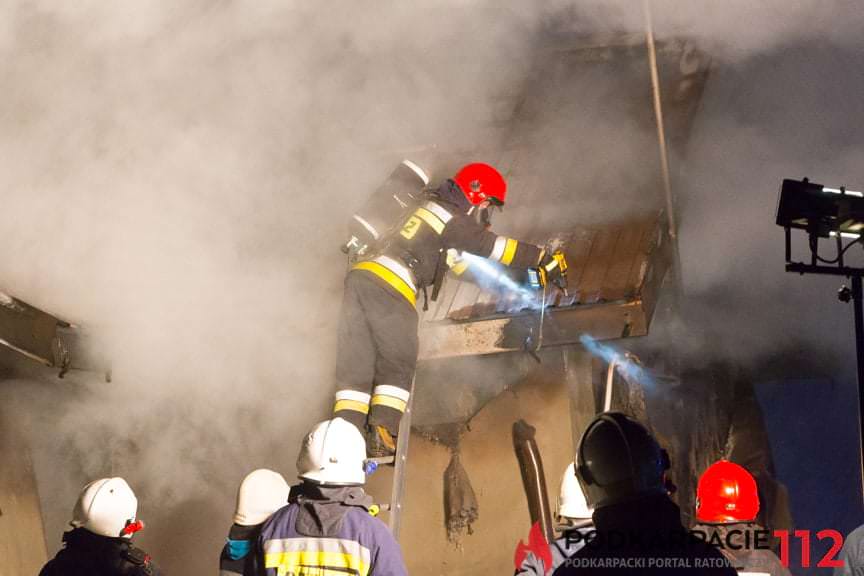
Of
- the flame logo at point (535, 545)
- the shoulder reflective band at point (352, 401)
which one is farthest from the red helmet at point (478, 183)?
the flame logo at point (535, 545)

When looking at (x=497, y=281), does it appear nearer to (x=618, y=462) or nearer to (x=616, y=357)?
(x=616, y=357)

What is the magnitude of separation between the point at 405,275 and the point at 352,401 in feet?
2.69

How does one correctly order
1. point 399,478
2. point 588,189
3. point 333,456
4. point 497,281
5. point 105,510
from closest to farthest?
point 333,456 < point 105,510 < point 399,478 < point 497,281 < point 588,189

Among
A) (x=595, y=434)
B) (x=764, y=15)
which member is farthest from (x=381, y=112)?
(x=595, y=434)

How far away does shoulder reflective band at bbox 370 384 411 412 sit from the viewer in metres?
5.71

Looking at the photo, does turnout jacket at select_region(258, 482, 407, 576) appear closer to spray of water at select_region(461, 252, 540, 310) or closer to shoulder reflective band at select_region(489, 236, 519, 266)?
shoulder reflective band at select_region(489, 236, 519, 266)

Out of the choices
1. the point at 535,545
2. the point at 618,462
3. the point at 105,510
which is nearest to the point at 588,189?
the point at 535,545

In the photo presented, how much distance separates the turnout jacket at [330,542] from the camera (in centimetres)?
358

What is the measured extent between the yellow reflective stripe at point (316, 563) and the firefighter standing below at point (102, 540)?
0.81m

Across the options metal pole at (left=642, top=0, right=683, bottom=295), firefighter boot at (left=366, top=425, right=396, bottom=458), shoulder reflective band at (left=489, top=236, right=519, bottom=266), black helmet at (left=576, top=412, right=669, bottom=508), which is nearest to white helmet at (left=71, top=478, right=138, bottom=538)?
firefighter boot at (left=366, top=425, right=396, bottom=458)

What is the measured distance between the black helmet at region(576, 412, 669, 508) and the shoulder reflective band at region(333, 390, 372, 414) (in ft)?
10.5

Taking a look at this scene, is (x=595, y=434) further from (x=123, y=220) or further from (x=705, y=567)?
(x=123, y=220)

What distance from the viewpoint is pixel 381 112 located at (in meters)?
7.93

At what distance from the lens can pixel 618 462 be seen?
2.52 meters
